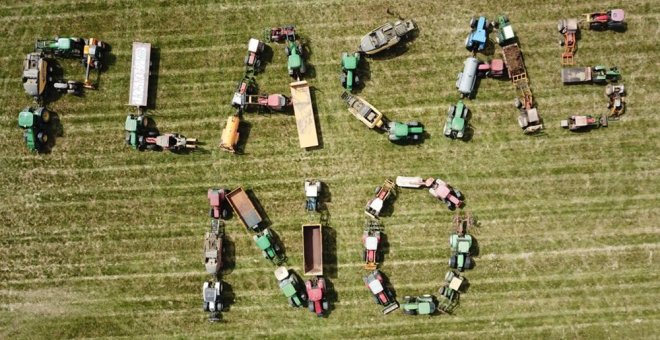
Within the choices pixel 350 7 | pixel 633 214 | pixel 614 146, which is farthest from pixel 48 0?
pixel 633 214

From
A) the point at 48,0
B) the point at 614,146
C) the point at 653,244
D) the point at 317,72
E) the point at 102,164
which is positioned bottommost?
the point at 653,244

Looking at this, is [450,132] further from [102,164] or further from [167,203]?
[102,164]

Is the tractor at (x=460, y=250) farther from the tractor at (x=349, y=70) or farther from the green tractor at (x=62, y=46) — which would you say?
the green tractor at (x=62, y=46)

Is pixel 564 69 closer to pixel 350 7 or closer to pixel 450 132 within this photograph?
pixel 450 132

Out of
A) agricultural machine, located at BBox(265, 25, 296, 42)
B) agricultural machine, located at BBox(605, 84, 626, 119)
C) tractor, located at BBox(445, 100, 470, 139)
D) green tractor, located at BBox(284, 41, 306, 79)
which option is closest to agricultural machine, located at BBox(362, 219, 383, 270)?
tractor, located at BBox(445, 100, 470, 139)

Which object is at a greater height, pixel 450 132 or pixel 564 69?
pixel 564 69

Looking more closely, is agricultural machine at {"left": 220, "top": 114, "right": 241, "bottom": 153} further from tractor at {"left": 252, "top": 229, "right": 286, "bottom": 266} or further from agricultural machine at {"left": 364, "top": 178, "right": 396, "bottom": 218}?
agricultural machine at {"left": 364, "top": 178, "right": 396, "bottom": 218}
